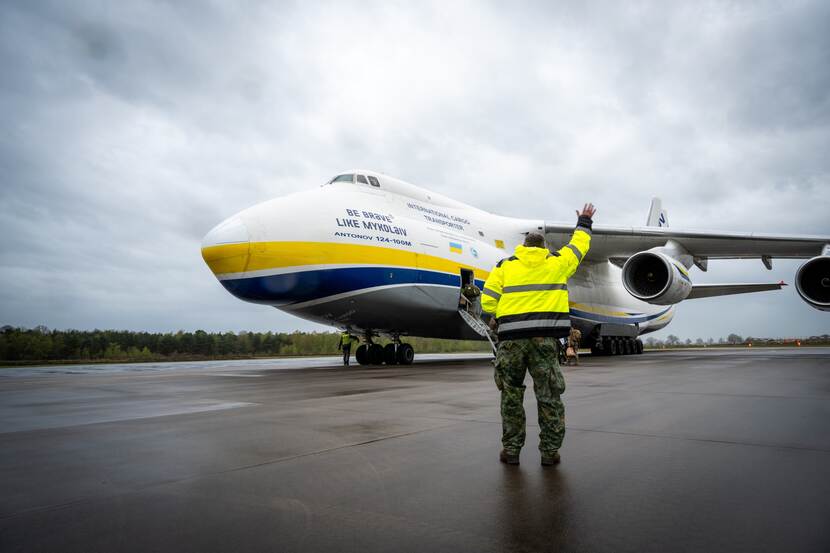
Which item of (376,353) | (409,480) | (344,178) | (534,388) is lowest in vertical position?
(409,480)

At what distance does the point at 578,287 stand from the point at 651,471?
58.1ft

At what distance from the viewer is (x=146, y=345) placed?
31.5 meters

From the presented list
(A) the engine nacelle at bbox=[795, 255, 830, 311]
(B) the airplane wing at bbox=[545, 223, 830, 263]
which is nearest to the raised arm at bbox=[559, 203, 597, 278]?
(B) the airplane wing at bbox=[545, 223, 830, 263]

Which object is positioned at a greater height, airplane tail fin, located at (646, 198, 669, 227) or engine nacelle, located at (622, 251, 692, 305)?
airplane tail fin, located at (646, 198, 669, 227)

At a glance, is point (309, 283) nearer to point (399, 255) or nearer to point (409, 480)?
point (399, 255)

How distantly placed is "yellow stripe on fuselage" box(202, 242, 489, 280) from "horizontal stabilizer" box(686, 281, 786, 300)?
16610mm

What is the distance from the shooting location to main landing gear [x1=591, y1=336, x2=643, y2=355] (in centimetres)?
2192

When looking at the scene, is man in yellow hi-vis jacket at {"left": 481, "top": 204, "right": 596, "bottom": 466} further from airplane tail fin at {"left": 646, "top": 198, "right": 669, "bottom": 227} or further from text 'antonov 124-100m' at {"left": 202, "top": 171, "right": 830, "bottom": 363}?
airplane tail fin at {"left": 646, "top": 198, "right": 669, "bottom": 227}

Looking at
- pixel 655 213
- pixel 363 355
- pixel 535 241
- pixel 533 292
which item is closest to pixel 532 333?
pixel 533 292

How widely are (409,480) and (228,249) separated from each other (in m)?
8.98

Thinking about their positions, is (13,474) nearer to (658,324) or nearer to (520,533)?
(520,533)

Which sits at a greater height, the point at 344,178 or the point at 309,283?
the point at 344,178

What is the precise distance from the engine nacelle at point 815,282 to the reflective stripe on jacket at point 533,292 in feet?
45.8

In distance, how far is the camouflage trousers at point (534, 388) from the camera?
316 cm
